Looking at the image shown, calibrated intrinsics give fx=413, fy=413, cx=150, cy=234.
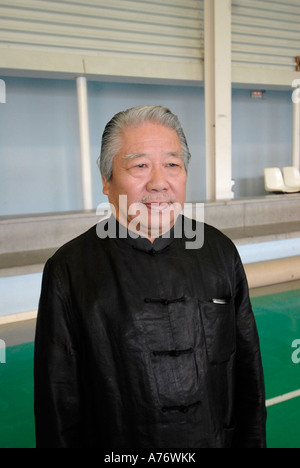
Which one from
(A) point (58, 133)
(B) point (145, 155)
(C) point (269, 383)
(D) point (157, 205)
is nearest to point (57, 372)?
(D) point (157, 205)

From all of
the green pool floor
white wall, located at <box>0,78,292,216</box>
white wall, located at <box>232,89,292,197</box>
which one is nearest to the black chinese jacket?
the green pool floor

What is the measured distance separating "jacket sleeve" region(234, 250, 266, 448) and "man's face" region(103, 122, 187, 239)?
351 mm

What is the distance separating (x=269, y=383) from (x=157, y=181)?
2837mm

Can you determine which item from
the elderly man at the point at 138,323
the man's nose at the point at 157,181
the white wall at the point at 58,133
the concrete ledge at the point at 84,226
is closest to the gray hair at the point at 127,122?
the elderly man at the point at 138,323

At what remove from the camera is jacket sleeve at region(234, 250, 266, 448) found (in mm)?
1408

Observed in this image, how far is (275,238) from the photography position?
21.7ft

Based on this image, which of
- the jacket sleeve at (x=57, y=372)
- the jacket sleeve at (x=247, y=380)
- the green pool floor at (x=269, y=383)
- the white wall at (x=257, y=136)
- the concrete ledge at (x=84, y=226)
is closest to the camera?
the jacket sleeve at (x=57, y=372)

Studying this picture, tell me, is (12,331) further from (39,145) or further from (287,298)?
(39,145)

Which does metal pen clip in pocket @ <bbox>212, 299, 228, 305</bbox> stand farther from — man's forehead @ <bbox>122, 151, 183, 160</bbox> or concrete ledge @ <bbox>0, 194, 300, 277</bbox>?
concrete ledge @ <bbox>0, 194, 300, 277</bbox>

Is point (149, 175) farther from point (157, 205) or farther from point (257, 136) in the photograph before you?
point (257, 136)

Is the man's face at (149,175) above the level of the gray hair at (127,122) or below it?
below

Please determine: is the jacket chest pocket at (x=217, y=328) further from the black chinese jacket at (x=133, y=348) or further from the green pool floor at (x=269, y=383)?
the green pool floor at (x=269, y=383)

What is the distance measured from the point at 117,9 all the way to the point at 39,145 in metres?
3.21

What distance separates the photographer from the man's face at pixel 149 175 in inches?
49.6
